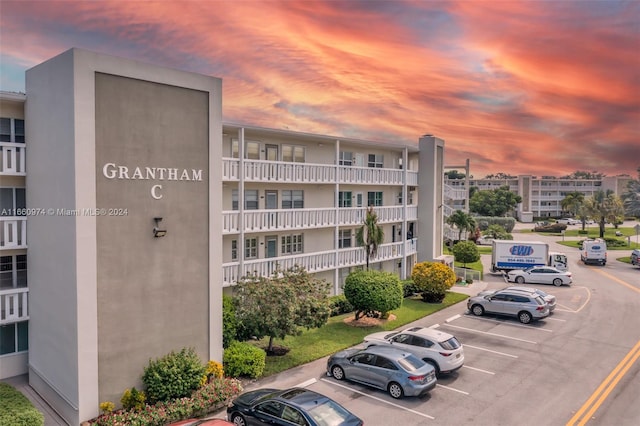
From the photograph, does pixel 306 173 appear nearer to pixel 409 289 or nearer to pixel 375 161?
pixel 375 161

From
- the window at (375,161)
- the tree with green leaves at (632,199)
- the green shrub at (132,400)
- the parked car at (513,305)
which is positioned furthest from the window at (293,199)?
the tree with green leaves at (632,199)

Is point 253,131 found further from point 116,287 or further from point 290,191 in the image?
point 116,287

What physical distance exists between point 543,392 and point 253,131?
18.0 m

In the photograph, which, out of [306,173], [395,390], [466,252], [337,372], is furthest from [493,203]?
[395,390]

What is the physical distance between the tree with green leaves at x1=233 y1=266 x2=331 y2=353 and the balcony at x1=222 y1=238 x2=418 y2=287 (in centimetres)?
167

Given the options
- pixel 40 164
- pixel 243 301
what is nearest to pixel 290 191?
pixel 243 301

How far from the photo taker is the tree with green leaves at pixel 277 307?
18.5 meters

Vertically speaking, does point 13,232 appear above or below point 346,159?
below

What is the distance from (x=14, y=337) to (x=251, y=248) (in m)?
12.3

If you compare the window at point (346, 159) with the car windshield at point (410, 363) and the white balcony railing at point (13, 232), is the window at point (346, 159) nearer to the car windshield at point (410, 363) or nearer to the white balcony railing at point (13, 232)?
the car windshield at point (410, 363)

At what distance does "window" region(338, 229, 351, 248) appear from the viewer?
1278 inches

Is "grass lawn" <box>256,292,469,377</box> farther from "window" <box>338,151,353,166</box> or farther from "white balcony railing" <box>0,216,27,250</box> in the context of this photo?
"window" <box>338,151,353,166</box>

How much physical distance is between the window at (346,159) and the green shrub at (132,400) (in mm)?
20909

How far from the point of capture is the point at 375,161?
35.2 metres
